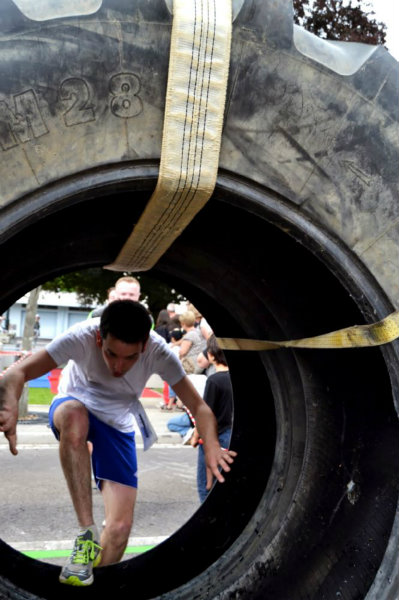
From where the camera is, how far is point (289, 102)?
179cm

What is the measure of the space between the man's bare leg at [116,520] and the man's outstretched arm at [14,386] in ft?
3.13

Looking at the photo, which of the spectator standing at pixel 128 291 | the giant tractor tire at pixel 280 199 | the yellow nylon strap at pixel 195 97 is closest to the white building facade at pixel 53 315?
the spectator standing at pixel 128 291

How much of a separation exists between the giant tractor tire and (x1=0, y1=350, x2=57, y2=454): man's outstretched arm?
588 millimetres

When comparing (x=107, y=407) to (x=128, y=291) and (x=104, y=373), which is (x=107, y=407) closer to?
(x=104, y=373)

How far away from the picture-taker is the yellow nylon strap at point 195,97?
5.54 feet

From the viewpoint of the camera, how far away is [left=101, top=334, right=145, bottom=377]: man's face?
3.60 metres

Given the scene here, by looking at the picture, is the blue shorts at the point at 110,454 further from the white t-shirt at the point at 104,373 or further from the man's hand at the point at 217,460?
the man's hand at the point at 217,460

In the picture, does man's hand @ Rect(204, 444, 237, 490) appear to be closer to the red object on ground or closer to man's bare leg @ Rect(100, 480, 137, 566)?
man's bare leg @ Rect(100, 480, 137, 566)

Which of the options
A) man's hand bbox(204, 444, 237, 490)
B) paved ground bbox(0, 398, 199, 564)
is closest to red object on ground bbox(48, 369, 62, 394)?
paved ground bbox(0, 398, 199, 564)

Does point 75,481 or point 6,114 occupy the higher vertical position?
point 6,114

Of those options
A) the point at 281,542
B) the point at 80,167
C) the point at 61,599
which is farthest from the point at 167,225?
the point at 61,599

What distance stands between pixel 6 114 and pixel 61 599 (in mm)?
2147

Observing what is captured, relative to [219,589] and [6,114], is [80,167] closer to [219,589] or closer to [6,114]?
[6,114]

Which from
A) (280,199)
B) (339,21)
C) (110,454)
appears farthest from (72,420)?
(339,21)
